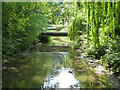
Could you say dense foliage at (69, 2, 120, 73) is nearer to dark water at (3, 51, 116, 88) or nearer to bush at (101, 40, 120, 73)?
A: bush at (101, 40, 120, 73)

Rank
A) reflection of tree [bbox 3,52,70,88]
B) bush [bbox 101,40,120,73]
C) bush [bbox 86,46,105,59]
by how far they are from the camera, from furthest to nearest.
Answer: bush [bbox 86,46,105,59]
bush [bbox 101,40,120,73]
reflection of tree [bbox 3,52,70,88]

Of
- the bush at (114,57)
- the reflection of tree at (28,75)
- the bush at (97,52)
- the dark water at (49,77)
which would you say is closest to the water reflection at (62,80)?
the dark water at (49,77)

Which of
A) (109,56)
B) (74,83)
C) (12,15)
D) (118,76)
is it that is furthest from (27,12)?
(118,76)

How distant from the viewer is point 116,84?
445 cm

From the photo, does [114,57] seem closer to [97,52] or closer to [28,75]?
[97,52]

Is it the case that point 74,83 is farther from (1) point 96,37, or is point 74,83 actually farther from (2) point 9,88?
(1) point 96,37

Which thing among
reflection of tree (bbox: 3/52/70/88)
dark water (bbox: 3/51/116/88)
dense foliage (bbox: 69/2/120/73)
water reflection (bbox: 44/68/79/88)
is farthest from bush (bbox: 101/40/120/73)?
reflection of tree (bbox: 3/52/70/88)

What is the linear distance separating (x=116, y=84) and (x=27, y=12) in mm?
3199

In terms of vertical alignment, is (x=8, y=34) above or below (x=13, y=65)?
above

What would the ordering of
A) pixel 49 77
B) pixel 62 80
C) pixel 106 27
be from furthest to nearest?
pixel 106 27
pixel 49 77
pixel 62 80

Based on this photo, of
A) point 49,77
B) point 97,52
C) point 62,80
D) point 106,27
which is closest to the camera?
point 62,80

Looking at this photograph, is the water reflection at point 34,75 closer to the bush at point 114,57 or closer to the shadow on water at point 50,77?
the shadow on water at point 50,77

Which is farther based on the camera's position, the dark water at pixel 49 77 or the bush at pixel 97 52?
the bush at pixel 97 52

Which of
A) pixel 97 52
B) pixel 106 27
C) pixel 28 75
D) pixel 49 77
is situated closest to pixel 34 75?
pixel 28 75
